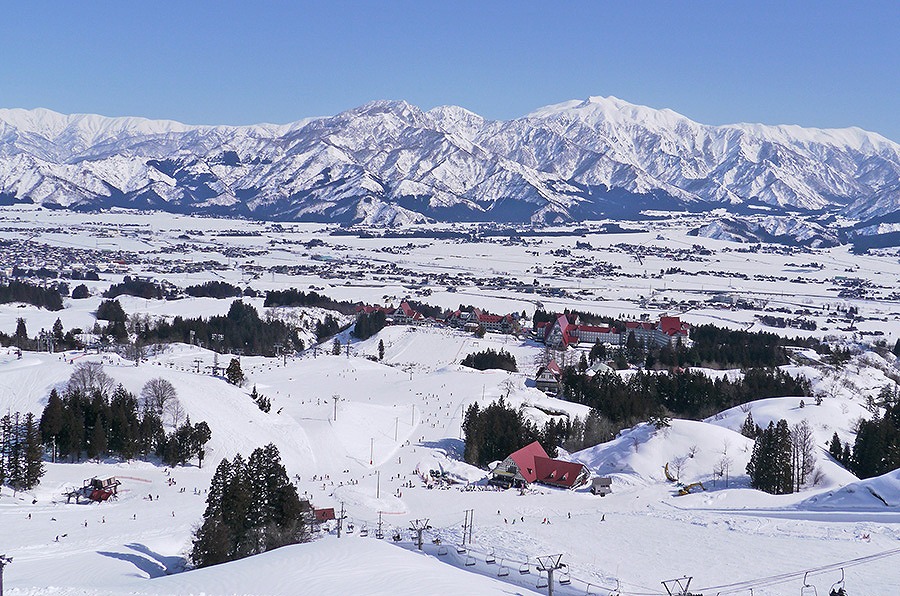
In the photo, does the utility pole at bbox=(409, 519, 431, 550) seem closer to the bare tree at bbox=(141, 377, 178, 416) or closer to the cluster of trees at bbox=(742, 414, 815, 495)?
the cluster of trees at bbox=(742, 414, 815, 495)

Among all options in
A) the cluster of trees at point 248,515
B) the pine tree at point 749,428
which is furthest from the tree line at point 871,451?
the cluster of trees at point 248,515

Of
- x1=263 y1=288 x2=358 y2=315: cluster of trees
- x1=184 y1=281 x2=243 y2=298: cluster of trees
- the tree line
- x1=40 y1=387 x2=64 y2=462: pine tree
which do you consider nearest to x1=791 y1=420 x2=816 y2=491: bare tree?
the tree line

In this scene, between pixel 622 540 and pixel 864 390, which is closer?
pixel 622 540

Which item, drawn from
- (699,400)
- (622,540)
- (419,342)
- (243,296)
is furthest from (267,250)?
(622,540)

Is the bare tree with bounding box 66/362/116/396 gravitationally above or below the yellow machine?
above

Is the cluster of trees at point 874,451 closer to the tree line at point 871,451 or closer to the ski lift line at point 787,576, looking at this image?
the tree line at point 871,451

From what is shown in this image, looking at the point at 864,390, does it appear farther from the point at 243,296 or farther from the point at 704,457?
the point at 243,296

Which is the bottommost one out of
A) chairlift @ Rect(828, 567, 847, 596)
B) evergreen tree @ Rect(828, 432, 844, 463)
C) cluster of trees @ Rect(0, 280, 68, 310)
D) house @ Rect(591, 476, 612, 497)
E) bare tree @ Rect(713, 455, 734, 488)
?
house @ Rect(591, 476, 612, 497)
